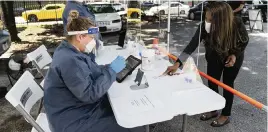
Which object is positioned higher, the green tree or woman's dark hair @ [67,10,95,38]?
the green tree

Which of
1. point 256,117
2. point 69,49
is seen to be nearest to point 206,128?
point 256,117

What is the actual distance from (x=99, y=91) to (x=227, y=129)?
1730mm

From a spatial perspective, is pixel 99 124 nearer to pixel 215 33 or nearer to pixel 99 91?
pixel 99 91

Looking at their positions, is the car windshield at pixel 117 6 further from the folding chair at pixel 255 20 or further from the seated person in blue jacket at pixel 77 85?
the seated person in blue jacket at pixel 77 85

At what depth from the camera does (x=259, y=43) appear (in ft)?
22.9

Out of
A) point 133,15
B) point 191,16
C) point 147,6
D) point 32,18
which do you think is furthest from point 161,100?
point 32,18

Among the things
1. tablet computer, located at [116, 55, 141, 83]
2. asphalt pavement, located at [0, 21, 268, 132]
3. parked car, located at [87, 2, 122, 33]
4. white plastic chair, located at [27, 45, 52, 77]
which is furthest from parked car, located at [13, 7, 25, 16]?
tablet computer, located at [116, 55, 141, 83]

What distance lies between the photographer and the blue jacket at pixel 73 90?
1.48 m

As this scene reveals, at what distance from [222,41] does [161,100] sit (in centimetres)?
94

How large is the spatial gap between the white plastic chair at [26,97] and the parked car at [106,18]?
687 centimetres

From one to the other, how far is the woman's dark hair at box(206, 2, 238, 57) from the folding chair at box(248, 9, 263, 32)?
7081mm

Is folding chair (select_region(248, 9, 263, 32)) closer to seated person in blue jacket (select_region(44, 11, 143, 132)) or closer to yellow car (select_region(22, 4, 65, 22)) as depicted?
seated person in blue jacket (select_region(44, 11, 143, 132))

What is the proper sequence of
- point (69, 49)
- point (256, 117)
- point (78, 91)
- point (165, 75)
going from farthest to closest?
1. point (256, 117)
2. point (165, 75)
3. point (69, 49)
4. point (78, 91)

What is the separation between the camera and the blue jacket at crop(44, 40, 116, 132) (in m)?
1.48
